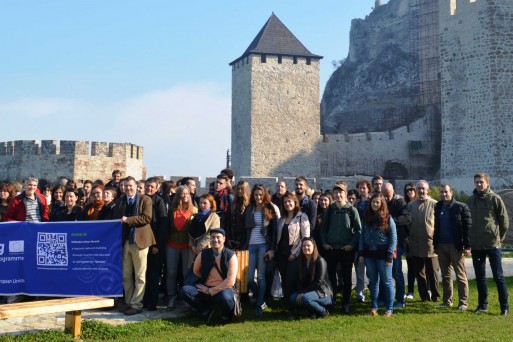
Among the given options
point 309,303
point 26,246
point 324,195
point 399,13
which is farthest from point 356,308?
point 399,13

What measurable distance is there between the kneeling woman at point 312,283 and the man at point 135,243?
1.98 metres

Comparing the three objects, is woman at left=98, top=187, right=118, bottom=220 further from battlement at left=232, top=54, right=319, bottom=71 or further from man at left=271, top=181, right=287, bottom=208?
battlement at left=232, top=54, right=319, bottom=71

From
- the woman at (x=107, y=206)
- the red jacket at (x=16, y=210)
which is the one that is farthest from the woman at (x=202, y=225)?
the red jacket at (x=16, y=210)

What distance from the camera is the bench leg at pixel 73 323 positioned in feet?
22.2

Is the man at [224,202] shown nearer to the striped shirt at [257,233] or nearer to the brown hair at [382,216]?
the striped shirt at [257,233]

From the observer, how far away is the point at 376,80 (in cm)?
4369

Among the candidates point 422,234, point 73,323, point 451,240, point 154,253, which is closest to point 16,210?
point 154,253

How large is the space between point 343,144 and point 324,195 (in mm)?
22532

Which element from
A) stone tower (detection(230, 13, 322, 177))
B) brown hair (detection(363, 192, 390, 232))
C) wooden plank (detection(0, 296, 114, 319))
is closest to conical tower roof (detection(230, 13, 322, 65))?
stone tower (detection(230, 13, 322, 177))

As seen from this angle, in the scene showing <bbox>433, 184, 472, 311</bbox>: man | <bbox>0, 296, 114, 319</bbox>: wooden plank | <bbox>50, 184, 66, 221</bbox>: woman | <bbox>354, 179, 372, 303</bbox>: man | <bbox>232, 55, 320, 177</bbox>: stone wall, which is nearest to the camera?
<bbox>0, 296, 114, 319</bbox>: wooden plank

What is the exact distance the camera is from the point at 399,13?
155ft

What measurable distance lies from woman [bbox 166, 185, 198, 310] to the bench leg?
5.73ft

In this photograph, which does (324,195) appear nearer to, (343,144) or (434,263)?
(434,263)

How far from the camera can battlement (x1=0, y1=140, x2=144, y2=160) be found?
68.6ft
